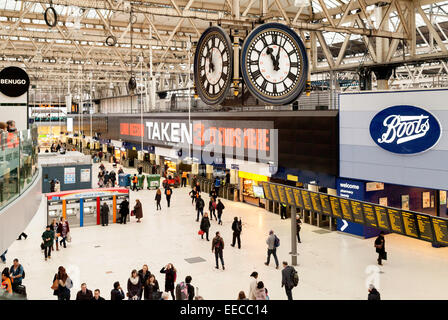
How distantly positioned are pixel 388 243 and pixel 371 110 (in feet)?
17.1

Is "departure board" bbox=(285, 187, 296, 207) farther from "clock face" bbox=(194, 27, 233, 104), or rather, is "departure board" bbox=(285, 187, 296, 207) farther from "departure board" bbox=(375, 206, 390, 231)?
"clock face" bbox=(194, 27, 233, 104)

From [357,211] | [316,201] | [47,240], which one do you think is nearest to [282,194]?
[316,201]

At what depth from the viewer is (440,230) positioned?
915 cm

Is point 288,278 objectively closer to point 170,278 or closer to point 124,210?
point 170,278

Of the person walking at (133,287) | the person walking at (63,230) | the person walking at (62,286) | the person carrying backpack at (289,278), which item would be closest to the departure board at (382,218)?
the person carrying backpack at (289,278)

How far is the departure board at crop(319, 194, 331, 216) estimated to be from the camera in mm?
12064

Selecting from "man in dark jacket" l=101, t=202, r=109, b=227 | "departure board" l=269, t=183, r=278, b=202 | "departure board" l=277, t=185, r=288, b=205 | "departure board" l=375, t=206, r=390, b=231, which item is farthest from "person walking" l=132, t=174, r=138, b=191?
"departure board" l=375, t=206, r=390, b=231

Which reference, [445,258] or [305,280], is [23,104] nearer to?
[305,280]

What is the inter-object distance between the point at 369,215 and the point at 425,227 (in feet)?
5.42

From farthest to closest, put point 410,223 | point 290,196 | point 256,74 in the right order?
point 290,196, point 410,223, point 256,74

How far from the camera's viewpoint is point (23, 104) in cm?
1521

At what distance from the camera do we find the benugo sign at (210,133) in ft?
61.7

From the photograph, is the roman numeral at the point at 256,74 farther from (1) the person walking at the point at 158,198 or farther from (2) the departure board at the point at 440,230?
(1) the person walking at the point at 158,198
